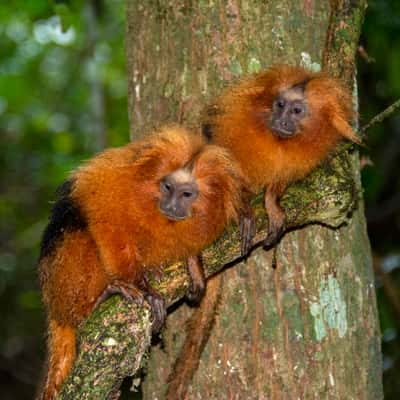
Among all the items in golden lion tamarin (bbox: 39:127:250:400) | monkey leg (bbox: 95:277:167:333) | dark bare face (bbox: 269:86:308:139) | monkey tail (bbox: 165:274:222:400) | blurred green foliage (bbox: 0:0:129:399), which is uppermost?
blurred green foliage (bbox: 0:0:129:399)

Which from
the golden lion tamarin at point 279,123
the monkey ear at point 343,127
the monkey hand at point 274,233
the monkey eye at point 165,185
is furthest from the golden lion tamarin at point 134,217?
the monkey ear at point 343,127

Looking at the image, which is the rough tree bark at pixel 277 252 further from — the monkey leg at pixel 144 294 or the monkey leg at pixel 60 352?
the monkey leg at pixel 60 352

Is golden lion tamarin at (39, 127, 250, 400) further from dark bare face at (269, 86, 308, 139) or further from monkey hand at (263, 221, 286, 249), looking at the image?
dark bare face at (269, 86, 308, 139)

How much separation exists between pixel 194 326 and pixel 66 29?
2617mm

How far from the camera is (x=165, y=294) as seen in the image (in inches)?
141

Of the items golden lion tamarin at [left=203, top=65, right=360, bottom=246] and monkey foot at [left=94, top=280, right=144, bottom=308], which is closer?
monkey foot at [left=94, top=280, right=144, bottom=308]

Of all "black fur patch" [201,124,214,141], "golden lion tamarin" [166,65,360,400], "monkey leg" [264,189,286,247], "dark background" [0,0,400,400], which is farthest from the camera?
"dark background" [0,0,400,400]

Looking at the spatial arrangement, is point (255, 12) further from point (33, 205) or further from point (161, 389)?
point (33, 205)

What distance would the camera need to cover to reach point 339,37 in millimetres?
3922

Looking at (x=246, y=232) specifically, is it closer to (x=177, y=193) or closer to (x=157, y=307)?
(x=177, y=193)

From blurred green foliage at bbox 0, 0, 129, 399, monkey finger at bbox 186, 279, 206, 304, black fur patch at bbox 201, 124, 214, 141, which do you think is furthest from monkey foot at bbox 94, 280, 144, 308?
blurred green foliage at bbox 0, 0, 129, 399

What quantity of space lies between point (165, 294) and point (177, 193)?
54 cm

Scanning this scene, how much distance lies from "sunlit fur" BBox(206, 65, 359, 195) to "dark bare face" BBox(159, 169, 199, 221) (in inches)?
21.8

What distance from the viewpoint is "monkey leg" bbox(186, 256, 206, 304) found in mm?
3766
